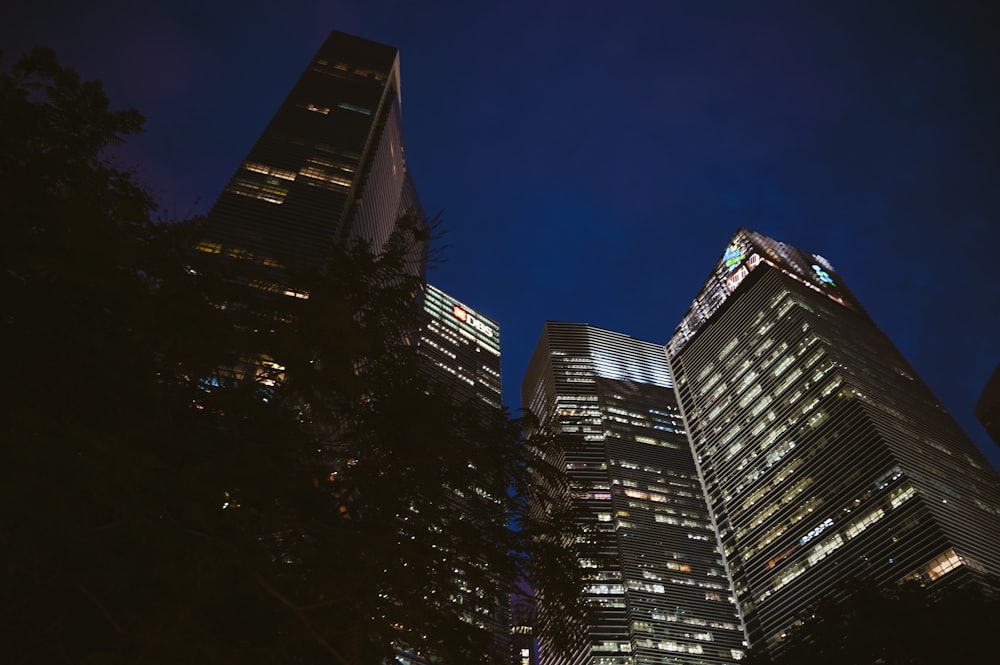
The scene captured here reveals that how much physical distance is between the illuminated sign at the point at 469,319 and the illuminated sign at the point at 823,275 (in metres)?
81.0

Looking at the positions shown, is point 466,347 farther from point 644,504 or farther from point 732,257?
point 732,257

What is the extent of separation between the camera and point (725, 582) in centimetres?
10925

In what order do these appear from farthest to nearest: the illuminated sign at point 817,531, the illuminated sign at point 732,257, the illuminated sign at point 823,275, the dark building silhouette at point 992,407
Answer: the illuminated sign at point 823,275 → the illuminated sign at point 732,257 → the dark building silhouette at point 992,407 → the illuminated sign at point 817,531

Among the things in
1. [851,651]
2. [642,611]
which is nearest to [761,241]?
[642,611]

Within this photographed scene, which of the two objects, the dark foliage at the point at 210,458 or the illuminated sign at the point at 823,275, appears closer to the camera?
the dark foliage at the point at 210,458

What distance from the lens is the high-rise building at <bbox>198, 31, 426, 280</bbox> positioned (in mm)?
58969

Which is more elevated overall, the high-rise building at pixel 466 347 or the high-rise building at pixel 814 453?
the high-rise building at pixel 466 347

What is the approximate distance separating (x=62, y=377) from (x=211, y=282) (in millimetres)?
1619

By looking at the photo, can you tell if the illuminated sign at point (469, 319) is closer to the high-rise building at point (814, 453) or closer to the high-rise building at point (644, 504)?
the high-rise building at point (644, 504)

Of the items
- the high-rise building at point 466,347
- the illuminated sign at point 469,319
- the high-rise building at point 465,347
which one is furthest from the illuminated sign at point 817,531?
the illuminated sign at point 469,319

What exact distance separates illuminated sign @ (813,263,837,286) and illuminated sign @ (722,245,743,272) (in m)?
19.4

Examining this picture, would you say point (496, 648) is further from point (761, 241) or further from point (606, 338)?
point (606, 338)

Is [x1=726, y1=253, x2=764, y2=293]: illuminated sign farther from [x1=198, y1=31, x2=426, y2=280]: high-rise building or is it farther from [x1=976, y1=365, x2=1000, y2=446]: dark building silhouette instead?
[x1=198, y1=31, x2=426, y2=280]: high-rise building

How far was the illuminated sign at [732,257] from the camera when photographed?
131 metres
